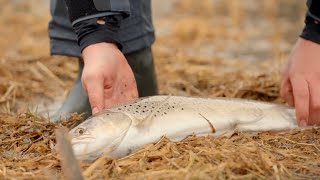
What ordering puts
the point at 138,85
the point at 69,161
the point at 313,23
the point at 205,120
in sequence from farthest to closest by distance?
1. the point at 138,85
2. the point at 313,23
3. the point at 205,120
4. the point at 69,161

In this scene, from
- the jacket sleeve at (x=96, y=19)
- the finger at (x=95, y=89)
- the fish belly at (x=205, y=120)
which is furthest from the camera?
the jacket sleeve at (x=96, y=19)

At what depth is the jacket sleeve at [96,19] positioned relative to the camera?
7.75 feet

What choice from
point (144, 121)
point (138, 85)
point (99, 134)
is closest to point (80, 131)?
point (99, 134)

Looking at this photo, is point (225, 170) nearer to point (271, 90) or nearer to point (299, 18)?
point (271, 90)

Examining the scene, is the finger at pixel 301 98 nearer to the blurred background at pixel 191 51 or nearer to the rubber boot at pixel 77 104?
the blurred background at pixel 191 51

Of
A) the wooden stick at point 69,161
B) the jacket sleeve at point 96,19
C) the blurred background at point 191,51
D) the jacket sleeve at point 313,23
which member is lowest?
the blurred background at point 191,51

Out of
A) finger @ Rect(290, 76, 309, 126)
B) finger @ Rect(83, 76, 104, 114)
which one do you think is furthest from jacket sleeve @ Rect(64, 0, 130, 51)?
finger @ Rect(290, 76, 309, 126)

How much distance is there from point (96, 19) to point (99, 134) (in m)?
0.53

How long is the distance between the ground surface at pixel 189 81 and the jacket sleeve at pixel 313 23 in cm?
41

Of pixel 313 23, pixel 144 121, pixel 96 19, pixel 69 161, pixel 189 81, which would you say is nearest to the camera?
pixel 69 161

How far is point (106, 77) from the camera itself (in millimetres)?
2281

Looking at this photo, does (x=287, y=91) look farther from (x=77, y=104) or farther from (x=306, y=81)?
(x=77, y=104)

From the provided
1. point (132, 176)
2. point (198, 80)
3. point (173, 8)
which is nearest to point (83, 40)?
point (132, 176)

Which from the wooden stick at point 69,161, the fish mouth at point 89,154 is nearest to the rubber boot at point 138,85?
the fish mouth at point 89,154
